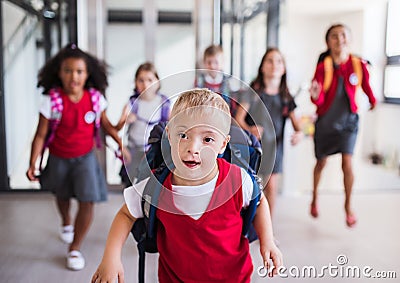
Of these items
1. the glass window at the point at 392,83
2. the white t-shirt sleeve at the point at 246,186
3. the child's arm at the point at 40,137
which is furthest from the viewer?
the glass window at the point at 392,83

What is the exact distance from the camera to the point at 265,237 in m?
1.20

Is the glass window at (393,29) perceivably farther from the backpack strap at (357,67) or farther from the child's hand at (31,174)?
the child's hand at (31,174)

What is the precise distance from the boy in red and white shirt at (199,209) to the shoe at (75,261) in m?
0.90

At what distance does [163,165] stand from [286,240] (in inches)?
55.0

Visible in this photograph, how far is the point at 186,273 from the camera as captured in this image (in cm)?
117

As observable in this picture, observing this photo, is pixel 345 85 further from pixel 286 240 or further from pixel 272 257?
pixel 272 257

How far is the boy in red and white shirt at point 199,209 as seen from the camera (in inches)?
41.8

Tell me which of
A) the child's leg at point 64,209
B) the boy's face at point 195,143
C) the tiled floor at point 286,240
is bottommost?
the tiled floor at point 286,240

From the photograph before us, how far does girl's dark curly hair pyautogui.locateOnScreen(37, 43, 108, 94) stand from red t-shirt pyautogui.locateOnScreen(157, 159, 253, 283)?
3.77 feet

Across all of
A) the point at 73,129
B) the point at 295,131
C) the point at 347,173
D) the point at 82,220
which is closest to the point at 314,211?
the point at 347,173

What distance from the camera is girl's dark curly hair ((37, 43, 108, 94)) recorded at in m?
2.12

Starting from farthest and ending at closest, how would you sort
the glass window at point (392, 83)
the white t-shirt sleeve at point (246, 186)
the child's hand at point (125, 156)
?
the glass window at point (392, 83) → the child's hand at point (125, 156) → the white t-shirt sleeve at point (246, 186)

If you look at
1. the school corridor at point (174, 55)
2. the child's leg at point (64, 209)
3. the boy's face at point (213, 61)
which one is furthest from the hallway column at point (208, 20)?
the child's leg at point (64, 209)

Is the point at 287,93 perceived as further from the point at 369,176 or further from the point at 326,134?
the point at 369,176
